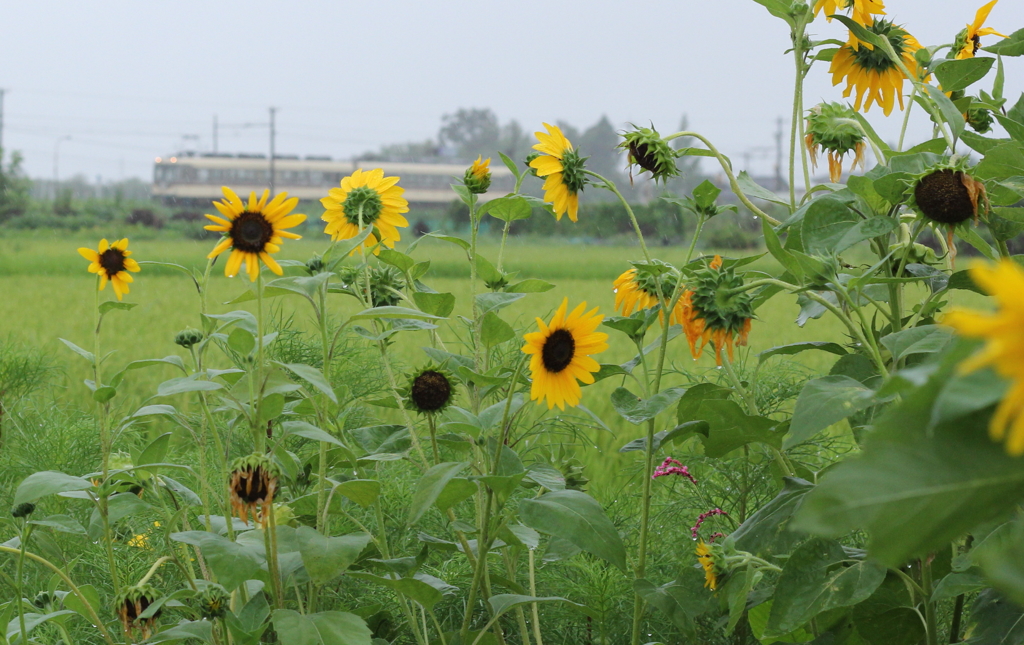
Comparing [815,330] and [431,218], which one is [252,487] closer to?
[815,330]

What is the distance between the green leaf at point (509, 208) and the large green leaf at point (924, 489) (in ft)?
1.79

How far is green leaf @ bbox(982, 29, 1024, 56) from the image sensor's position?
73 cm

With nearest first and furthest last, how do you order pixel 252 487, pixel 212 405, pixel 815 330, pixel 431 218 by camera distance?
1. pixel 252 487
2. pixel 212 405
3. pixel 815 330
4. pixel 431 218

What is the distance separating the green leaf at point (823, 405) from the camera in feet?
1.43

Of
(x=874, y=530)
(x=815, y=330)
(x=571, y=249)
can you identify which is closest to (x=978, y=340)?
(x=874, y=530)

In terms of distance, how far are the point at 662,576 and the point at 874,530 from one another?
35.2 inches

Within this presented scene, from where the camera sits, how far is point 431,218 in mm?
12961

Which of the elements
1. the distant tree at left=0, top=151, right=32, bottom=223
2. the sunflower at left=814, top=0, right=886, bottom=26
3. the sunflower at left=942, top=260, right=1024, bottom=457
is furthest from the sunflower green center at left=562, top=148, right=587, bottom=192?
the distant tree at left=0, top=151, right=32, bottom=223

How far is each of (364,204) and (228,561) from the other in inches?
13.1

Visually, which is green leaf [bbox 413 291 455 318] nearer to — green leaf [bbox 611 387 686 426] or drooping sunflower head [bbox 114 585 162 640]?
green leaf [bbox 611 387 686 426]

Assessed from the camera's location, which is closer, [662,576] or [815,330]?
[662,576]

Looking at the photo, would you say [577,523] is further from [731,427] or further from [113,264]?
[113,264]

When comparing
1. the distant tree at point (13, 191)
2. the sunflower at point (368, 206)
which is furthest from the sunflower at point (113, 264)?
the distant tree at point (13, 191)

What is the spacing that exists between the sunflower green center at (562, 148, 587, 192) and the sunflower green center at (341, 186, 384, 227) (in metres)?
0.17
